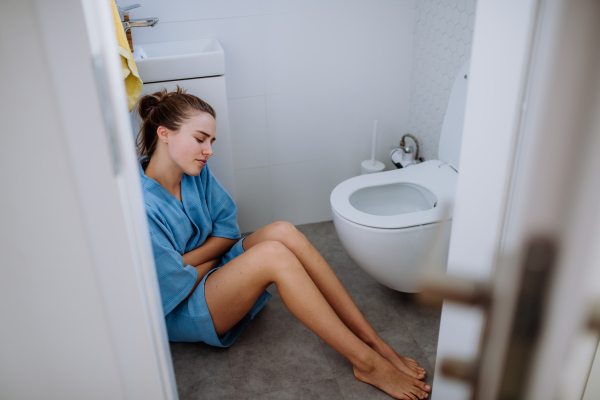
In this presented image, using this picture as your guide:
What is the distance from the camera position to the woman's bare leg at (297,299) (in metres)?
1.22

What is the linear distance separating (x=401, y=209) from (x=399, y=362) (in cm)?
56

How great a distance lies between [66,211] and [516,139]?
460 millimetres

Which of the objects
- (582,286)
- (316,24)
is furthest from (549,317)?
(316,24)

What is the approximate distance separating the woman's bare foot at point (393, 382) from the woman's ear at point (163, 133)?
84 centimetres

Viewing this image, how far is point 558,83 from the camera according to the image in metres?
0.30

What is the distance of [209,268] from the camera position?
1.34m

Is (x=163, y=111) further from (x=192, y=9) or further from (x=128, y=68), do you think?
(x=192, y=9)

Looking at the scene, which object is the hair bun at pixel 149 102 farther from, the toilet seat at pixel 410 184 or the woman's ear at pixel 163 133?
the toilet seat at pixel 410 184

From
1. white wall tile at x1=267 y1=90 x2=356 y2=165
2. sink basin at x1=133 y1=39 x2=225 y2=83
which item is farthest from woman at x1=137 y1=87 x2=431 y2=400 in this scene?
white wall tile at x1=267 y1=90 x2=356 y2=165

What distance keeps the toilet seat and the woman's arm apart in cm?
36

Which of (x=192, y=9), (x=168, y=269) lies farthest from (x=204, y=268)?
(x=192, y=9)

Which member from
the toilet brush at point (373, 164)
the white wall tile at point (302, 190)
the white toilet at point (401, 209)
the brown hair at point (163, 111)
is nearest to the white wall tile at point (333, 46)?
the toilet brush at point (373, 164)

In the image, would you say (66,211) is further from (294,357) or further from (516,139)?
(294,357)

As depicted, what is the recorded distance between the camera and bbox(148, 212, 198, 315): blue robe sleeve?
114cm
